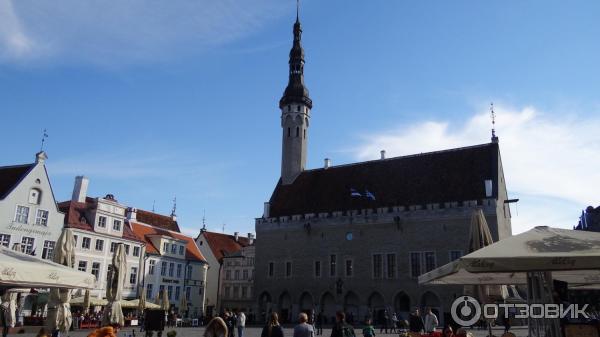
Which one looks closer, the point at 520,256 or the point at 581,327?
the point at 520,256

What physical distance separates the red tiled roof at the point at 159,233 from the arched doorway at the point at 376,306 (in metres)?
18.6

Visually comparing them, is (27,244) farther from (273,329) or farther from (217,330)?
(217,330)

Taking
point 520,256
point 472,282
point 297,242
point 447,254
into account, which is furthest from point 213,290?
point 520,256

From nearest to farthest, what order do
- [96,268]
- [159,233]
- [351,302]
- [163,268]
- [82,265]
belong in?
1. [82,265]
2. [96,268]
3. [351,302]
4. [163,268]
5. [159,233]

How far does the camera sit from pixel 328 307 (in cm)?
4066

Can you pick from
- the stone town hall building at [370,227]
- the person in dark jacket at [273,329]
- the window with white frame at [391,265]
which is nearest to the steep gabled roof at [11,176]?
the stone town hall building at [370,227]

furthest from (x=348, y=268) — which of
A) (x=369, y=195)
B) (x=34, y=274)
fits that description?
(x=34, y=274)

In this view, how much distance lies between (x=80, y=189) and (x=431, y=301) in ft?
94.0

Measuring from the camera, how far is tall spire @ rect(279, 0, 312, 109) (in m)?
49.9

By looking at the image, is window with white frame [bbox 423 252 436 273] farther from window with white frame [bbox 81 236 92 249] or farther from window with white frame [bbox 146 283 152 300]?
window with white frame [bbox 81 236 92 249]

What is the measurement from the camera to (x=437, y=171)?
40.6 metres

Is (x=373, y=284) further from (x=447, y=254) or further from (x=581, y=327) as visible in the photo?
(x=581, y=327)

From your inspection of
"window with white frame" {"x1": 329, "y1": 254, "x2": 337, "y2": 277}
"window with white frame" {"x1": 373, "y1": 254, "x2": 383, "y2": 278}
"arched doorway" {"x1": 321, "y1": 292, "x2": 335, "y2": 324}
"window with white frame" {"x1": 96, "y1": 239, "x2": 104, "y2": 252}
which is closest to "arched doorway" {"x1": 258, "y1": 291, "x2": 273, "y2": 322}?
"arched doorway" {"x1": 321, "y1": 292, "x2": 335, "y2": 324}

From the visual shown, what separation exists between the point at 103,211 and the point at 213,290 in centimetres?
1899
